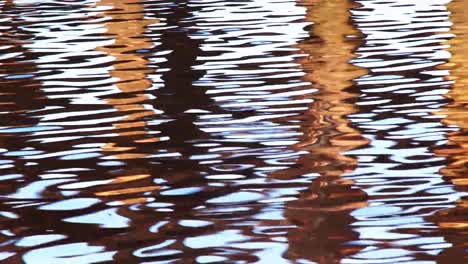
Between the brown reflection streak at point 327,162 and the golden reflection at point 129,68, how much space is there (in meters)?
1.08

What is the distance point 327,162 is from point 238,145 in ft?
2.46

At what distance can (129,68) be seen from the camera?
11078 millimetres

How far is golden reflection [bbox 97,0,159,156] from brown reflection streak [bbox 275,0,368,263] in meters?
1.08

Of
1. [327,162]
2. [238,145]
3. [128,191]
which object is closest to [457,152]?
[327,162]

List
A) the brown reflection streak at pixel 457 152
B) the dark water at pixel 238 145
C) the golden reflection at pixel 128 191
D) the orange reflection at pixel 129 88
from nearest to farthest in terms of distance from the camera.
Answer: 1. the brown reflection streak at pixel 457 152
2. the dark water at pixel 238 145
3. the golden reflection at pixel 128 191
4. the orange reflection at pixel 129 88

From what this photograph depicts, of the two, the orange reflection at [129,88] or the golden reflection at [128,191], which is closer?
the golden reflection at [128,191]

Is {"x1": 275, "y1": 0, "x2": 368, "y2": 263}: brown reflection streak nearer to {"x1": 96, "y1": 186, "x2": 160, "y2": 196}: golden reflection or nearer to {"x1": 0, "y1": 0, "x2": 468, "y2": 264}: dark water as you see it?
{"x1": 0, "y1": 0, "x2": 468, "y2": 264}: dark water

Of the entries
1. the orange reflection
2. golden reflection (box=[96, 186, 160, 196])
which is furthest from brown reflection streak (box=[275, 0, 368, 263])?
the orange reflection

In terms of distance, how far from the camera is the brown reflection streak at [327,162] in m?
5.09

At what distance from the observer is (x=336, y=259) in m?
4.79

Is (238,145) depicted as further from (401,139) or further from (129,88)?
(129,88)

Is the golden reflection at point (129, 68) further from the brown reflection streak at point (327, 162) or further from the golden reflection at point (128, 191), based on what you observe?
the brown reflection streak at point (327, 162)

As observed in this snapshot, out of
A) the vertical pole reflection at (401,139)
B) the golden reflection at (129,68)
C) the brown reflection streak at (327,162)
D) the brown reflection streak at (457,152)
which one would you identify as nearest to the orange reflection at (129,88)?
the golden reflection at (129,68)

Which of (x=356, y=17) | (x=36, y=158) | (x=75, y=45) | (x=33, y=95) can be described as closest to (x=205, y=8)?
(x=356, y=17)
